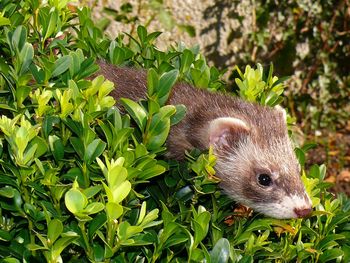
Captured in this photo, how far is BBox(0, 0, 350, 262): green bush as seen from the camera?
2693 millimetres

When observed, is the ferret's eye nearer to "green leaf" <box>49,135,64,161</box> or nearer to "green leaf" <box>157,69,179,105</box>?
"green leaf" <box>157,69,179,105</box>

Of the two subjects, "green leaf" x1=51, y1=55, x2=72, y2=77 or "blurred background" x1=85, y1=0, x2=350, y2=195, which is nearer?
"green leaf" x1=51, y1=55, x2=72, y2=77

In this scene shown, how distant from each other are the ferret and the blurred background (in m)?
2.86

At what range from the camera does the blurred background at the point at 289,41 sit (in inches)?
286

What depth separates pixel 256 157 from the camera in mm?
4207

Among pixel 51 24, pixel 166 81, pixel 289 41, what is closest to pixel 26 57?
pixel 51 24

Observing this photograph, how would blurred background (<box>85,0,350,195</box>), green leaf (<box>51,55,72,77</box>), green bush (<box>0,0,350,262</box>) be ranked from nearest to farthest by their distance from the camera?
green bush (<box>0,0,350,262</box>)
green leaf (<box>51,55,72,77</box>)
blurred background (<box>85,0,350,195</box>)

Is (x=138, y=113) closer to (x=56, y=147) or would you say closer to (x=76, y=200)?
(x=56, y=147)

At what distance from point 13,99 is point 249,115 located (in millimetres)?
1419

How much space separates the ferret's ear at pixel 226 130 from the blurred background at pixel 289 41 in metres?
3.04

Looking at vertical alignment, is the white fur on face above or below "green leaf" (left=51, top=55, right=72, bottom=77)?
below

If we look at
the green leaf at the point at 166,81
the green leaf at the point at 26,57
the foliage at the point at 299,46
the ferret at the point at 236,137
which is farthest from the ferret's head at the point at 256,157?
the foliage at the point at 299,46

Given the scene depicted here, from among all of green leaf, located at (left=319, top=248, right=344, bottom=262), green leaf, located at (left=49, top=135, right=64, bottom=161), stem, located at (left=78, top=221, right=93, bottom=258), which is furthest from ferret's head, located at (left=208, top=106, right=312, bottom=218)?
stem, located at (left=78, top=221, right=93, bottom=258)

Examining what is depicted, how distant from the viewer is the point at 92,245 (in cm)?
271
